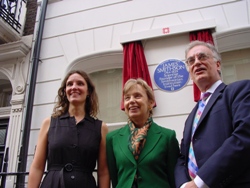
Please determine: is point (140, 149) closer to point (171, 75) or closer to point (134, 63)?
point (171, 75)

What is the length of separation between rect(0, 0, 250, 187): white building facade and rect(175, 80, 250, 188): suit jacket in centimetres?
241

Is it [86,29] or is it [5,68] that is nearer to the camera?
[86,29]

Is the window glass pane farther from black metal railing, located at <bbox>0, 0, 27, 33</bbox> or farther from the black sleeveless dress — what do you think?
the black sleeveless dress

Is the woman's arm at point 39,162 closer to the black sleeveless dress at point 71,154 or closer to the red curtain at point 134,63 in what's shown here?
the black sleeveless dress at point 71,154

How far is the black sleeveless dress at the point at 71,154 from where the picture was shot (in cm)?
199

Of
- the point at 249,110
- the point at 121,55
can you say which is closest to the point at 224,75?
the point at 121,55

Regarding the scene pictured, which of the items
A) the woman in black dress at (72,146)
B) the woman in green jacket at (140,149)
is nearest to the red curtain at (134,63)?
the woman in black dress at (72,146)

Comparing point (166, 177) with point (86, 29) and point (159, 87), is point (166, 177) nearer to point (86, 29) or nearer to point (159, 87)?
point (159, 87)

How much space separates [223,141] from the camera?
1.57m

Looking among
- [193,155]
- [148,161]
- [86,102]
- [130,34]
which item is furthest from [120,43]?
[193,155]

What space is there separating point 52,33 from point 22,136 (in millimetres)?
2338

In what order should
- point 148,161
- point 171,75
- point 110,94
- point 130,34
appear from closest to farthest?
point 148,161 → point 171,75 → point 130,34 → point 110,94

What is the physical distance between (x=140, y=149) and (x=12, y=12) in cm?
551

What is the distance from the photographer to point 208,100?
1.83 metres
